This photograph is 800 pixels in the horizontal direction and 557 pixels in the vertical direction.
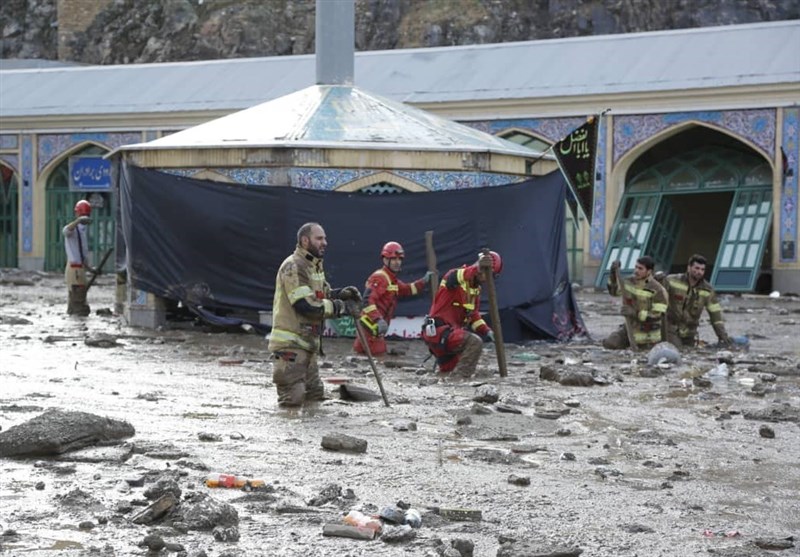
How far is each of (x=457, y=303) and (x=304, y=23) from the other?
39.0 m

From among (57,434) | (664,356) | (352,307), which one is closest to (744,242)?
(664,356)

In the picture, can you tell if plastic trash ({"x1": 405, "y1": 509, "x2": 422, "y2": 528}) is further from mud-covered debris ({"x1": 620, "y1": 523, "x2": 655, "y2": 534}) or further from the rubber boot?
the rubber boot

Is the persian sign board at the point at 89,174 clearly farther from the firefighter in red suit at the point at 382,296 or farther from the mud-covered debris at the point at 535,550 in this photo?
the mud-covered debris at the point at 535,550

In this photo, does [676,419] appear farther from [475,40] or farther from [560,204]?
[475,40]

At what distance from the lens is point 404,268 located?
15898 millimetres

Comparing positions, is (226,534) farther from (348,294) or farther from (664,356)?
(664,356)

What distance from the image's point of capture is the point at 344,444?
8156 mm

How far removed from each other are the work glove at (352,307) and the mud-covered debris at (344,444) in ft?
6.70

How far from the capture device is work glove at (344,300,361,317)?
400 inches

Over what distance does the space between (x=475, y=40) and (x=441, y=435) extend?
127ft

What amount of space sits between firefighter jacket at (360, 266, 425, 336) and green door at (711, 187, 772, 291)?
499 inches

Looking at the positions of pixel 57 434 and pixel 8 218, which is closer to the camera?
Result: pixel 57 434

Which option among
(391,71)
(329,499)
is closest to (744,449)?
(329,499)

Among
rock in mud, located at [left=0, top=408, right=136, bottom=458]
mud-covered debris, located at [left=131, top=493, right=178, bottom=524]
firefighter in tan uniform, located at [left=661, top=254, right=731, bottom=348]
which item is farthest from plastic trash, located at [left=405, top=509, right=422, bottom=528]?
firefighter in tan uniform, located at [left=661, top=254, right=731, bottom=348]
